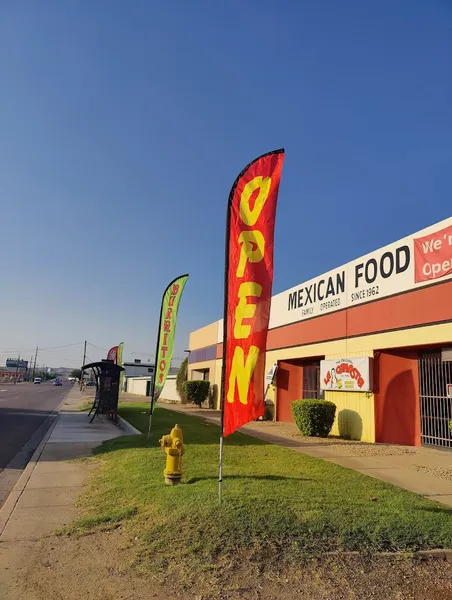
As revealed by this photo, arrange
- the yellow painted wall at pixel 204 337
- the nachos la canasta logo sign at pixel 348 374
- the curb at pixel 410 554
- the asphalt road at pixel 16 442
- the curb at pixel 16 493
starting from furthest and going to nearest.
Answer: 1. the yellow painted wall at pixel 204 337
2. the nachos la canasta logo sign at pixel 348 374
3. the asphalt road at pixel 16 442
4. the curb at pixel 16 493
5. the curb at pixel 410 554

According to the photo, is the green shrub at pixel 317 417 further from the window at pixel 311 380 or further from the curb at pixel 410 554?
the curb at pixel 410 554

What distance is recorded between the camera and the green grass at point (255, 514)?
473 cm

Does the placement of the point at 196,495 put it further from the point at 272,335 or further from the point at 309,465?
the point at 272,335

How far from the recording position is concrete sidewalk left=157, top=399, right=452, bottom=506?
7688 mm

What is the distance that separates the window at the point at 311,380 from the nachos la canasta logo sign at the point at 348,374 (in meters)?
2.53

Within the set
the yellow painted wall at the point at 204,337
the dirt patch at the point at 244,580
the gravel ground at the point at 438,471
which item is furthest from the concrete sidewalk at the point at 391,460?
the yellow painted wall at the point at 204,337

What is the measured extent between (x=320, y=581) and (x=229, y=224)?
4342mm

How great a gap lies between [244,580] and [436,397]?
9.68 metres

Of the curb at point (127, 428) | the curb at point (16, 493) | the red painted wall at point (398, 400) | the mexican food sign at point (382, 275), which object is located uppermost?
the mexican food sign at point (382, 275)

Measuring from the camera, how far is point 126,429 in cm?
1631

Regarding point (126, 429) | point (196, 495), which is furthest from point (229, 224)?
point (126, 429)

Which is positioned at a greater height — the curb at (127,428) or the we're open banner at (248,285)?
the we're open banner at (248,285)

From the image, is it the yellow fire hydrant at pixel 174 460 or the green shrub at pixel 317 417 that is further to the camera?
the green shrub at pixel 317 417

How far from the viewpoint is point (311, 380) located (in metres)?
19.3
